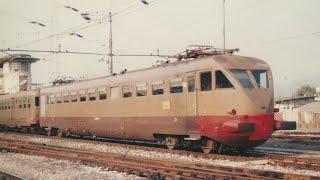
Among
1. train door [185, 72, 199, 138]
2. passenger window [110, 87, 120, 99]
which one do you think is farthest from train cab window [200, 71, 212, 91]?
passenger window [110, 87, 120, 99]

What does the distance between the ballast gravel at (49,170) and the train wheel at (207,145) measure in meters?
4.37

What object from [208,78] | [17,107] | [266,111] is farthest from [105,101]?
[17,107]

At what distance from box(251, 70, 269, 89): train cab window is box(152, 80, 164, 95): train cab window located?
159 inches

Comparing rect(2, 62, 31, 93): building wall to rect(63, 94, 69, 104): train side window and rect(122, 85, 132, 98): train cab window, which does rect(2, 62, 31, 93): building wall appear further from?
rect(122, 85, 132, 98): train cab window

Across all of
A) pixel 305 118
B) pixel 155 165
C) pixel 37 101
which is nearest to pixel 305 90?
pixel 305 118

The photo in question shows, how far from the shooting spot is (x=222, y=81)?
51.5 ft

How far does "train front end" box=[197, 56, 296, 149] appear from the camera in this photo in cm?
1509

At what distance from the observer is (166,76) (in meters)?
18.2

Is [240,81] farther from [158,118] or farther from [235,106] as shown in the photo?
[158,118]

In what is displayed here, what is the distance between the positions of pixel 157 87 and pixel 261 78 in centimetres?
451

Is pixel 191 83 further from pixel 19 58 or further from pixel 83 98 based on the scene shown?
pixel 19 58

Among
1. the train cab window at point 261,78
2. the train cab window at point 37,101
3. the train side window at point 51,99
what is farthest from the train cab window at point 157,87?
the train cab window at point 37,101

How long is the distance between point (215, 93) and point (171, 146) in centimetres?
342

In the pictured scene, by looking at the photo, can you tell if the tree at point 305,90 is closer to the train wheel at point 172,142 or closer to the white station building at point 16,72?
the white station building at point 16,72
